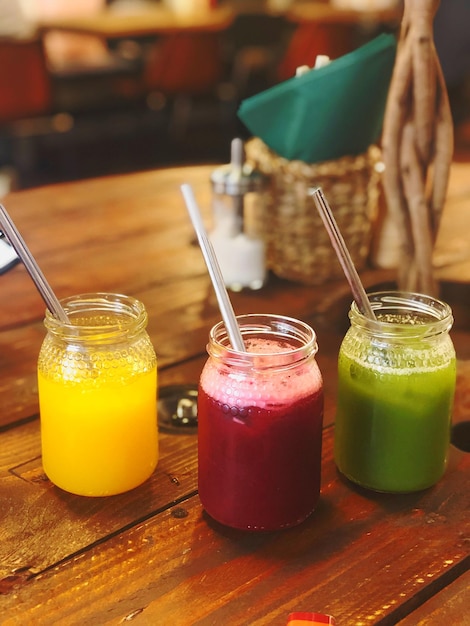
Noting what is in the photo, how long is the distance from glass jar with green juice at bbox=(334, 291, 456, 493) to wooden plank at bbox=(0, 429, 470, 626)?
0.03 meters

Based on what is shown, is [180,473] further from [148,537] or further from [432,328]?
[432,328]

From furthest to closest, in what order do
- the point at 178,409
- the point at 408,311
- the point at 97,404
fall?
the point at 178,409 → the point at 408,311 → the point at 97,404

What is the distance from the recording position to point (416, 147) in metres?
1.12

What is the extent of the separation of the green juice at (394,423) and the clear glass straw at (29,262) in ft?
0.94

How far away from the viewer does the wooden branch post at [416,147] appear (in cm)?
106

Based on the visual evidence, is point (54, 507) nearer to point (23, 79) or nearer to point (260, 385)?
point (260, 385)

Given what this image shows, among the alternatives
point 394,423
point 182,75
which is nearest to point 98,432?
point 394,423

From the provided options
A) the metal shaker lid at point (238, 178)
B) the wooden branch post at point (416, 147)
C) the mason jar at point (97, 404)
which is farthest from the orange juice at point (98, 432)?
the metal shaker lid at point (238, 178)

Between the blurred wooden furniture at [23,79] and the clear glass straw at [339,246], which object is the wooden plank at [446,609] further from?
the blurred wooden furniture at [23,79]

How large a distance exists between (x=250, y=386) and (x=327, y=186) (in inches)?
28.2

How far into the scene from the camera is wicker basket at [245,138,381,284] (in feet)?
4.42

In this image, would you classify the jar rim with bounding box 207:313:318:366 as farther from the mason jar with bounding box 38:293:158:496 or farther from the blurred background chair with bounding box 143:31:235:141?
the blurred background chair with bounding box 143:31:235:141

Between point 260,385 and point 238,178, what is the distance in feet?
2.36

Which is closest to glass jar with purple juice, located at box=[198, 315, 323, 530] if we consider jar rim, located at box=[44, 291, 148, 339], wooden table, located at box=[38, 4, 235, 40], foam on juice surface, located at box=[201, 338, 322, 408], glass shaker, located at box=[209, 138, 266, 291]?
foam on juice surface, located at box=[201, 338, 322, 408]
